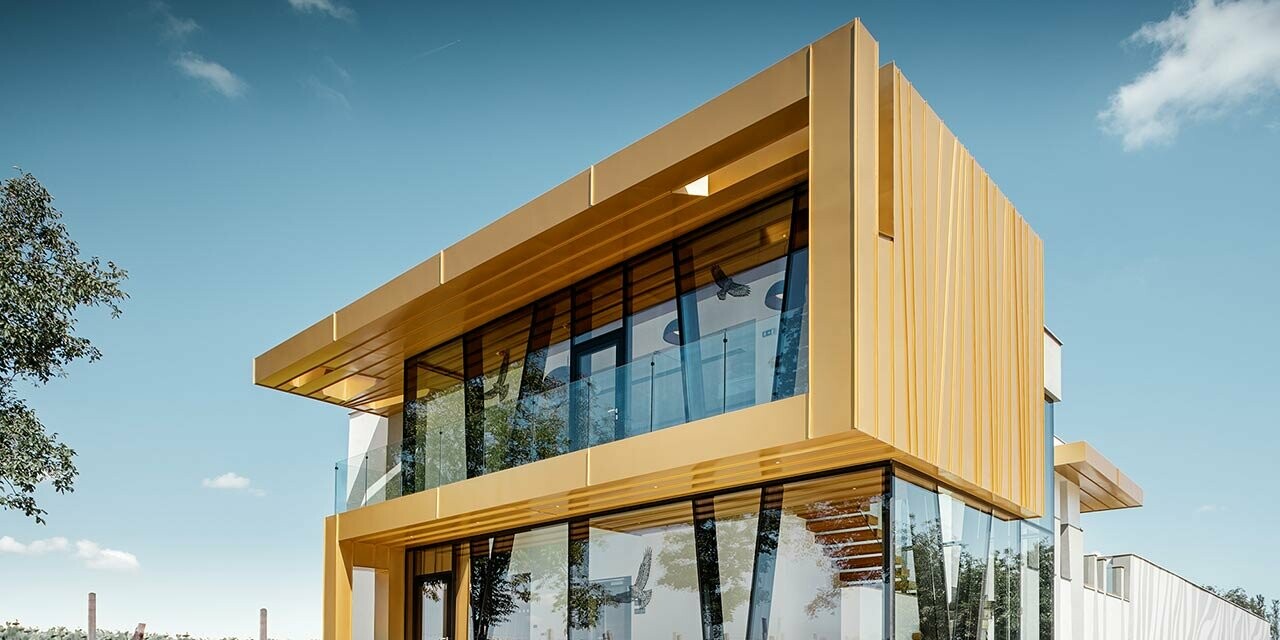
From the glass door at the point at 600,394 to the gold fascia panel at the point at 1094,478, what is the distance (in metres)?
6.84

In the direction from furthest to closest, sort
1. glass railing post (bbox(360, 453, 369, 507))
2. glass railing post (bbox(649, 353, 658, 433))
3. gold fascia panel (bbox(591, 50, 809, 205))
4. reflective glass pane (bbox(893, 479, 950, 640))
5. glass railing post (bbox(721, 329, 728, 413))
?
glass railing post (bbox(360, 453, 369, 507)), glass railing post (bbox(649, 353, 658, 433)), glass railing post (bbox(721, 329, 728, 413)), reflective glass pane (bbox(893, 479, 950, 640)), gold fascia panel (bbox(591, 50, 809, 205))

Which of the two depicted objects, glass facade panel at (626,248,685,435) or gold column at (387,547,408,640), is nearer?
glass facade panel at (626,248,685,435)

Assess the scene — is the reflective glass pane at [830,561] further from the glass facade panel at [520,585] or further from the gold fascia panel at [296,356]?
the gold fascia panel at [296,356]

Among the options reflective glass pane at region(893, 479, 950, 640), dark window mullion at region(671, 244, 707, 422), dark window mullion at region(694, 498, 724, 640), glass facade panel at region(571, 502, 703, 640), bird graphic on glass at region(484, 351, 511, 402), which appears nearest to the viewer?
reflective glass pane at region(893, 479, 950, 640)

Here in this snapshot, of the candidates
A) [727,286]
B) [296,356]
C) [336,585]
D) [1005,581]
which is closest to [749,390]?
[727,286]

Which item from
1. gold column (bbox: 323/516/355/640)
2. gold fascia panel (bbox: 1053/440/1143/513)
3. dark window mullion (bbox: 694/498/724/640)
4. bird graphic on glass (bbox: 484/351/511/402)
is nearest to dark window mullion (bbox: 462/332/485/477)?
bird graphic on glass (bbox: 484/351/511/402)

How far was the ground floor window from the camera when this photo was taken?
10297 millimetres

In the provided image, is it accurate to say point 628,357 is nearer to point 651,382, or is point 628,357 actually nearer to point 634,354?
point 634,354

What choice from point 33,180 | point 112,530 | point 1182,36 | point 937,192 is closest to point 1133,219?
point 1182,36

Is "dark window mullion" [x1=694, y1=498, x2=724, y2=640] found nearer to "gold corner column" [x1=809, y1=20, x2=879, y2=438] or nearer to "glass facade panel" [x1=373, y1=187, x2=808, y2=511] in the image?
"glass facade panel" [x1=373, y1=187, x2=808, y2=511]

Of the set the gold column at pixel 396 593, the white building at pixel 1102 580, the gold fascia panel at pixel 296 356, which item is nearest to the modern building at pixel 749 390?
the gold fascia panel at pixel 296 356

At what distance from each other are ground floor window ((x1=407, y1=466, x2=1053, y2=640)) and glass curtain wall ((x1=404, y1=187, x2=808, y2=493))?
107 centimetres

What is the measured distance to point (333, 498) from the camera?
54.2ft

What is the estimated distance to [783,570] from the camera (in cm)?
1075
